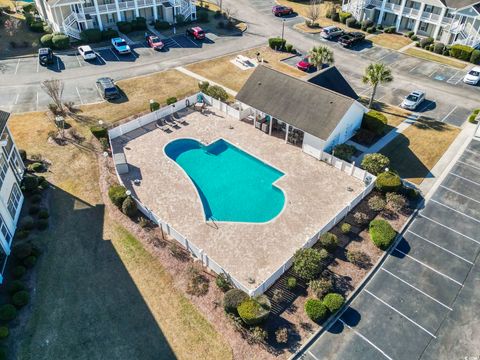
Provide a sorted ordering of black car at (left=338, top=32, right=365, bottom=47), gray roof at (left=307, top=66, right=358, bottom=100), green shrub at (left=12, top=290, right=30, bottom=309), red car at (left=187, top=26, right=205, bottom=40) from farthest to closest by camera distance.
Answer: red car at (left=187, top=26, right=205, bottom=40), black car at (left=338, top=32, right=365, bottom=47), gray roof at (left=307, top=66, right=358, bottom=100), green shrub at (left=12, top=290, right=30, bottom=309)

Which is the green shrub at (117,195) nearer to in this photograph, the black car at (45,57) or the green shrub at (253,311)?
the green shrub at (253,311)

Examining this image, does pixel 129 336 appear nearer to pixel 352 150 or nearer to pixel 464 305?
pixel 464 305

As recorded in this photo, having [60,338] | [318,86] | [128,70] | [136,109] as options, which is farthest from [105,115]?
[60,338]


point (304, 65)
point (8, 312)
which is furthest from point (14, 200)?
point (304, 65)

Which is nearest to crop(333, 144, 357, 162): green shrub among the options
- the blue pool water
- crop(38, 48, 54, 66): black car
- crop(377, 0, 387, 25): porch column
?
the blue pool water

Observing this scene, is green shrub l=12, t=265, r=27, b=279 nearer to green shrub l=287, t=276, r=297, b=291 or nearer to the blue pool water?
the blue pool water

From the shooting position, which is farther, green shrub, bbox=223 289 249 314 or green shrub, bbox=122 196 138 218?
green shrub, bbox=122 196 138 218

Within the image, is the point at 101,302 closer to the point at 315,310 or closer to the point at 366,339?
the point at 315,310

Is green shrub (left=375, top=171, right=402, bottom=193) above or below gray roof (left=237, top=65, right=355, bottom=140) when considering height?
below
